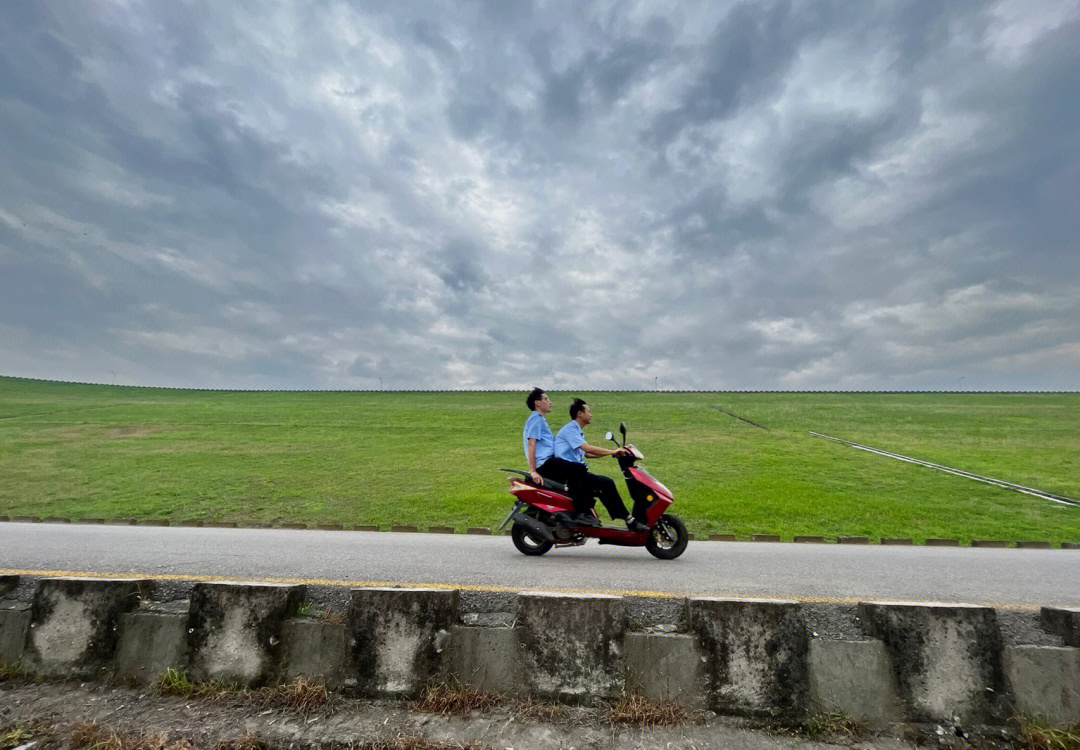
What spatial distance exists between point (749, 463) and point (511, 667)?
16.9m

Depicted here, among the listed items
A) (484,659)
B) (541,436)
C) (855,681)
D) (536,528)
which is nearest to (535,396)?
(541,436)

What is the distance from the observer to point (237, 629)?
3.48 m

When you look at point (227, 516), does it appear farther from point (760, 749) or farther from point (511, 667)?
point (760, 749)

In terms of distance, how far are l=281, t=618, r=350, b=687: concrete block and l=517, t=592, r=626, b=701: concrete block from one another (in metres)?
1.13

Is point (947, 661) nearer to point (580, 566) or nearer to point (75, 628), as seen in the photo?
point (580, 566)

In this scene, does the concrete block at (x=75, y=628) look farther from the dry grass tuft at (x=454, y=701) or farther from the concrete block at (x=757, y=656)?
the concrete block at (x=757, y=656)

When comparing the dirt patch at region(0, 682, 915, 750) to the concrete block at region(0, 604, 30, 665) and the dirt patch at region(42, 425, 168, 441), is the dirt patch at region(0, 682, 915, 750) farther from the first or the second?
the dirt patch at region(42, 425, 168, 441)

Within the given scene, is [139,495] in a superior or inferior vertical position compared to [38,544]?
superior

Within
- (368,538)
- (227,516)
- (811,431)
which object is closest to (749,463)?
(811,431)

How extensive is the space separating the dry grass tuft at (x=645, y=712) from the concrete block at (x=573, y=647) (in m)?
0.08

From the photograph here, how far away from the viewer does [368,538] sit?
8469 millimetres

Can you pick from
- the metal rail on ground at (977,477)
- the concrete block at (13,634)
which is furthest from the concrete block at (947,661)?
the metal rail on ground at (977,477)

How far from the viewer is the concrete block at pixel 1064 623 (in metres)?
3.27

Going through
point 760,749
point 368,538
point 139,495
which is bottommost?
point 760,749
